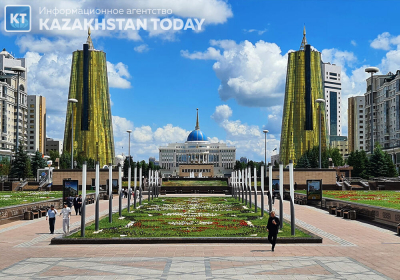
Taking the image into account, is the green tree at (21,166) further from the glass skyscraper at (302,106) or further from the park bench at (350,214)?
the glass skyscraper at (302,106)

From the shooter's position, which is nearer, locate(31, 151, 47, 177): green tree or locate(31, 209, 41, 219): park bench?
locate(31, 209, 41, 219): park bench

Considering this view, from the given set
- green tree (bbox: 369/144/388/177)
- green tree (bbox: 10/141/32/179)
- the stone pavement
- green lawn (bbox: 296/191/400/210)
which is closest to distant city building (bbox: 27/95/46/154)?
green tree (bbox: 10/141/32/179)

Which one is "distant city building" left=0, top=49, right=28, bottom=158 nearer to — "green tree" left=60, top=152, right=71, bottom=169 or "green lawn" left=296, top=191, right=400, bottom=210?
"green tree" left=60, top=152, right=71, bottom=169

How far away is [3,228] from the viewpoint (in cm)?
2431

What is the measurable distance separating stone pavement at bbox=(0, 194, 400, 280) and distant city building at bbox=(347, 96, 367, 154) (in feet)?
505

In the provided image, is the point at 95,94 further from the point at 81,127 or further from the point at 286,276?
the point at 286,276

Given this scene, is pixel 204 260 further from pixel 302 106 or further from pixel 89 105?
pixel 89 105

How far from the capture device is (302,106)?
121 metres

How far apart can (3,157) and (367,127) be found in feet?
341

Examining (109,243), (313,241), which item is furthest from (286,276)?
(109,243)

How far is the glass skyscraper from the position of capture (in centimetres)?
12112

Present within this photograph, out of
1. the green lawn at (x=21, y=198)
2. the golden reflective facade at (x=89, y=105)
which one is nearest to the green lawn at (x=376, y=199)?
the green lawn at (x=21, y=198)

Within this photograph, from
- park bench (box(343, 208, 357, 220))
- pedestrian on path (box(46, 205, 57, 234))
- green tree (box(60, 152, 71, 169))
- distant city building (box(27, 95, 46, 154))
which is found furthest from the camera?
distant city building (box(27, 95, 46, 154))

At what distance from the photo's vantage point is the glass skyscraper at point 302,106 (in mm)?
121125
